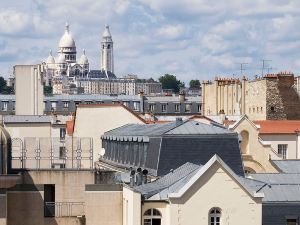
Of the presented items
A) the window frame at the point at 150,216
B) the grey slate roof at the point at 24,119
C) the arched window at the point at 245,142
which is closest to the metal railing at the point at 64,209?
the window frame at the point at 150,216

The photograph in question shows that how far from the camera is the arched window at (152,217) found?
158ft

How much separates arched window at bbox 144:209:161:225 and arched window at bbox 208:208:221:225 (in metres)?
1.93

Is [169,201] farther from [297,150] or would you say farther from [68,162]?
[297,150]

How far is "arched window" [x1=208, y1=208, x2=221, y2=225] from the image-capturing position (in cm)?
4819

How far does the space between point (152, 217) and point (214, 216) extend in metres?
2.33

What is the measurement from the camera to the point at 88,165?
66.9 metres

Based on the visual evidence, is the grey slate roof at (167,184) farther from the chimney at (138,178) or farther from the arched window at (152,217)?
the chimney at (138,178)

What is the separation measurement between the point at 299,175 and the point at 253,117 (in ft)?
200

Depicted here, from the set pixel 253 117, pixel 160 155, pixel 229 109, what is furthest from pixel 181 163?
pixel 229 109

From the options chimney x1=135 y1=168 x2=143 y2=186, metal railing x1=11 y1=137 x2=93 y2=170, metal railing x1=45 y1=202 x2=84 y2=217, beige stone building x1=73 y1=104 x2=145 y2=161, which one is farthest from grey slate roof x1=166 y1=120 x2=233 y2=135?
beige stone building x1=73 y1=104 x2=145 y2=161

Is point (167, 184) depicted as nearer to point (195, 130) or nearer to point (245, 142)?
point (195, 130)

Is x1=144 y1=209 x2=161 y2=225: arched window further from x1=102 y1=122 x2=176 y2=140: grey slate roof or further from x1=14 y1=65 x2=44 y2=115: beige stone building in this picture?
x1=14 y1=65 x2=44 y2=115: beige stone building

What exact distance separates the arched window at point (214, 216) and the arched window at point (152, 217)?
6.34ft

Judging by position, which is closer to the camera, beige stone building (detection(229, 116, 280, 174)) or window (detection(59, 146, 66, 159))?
window (detection(59, 146, 66, 159))
